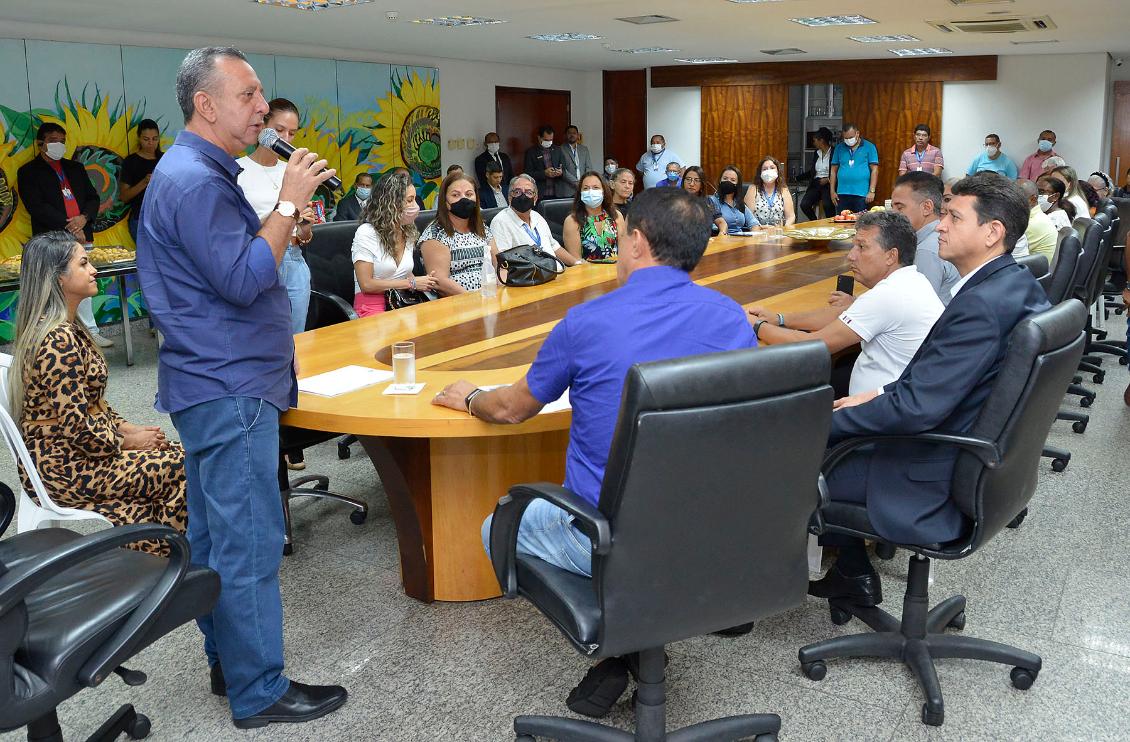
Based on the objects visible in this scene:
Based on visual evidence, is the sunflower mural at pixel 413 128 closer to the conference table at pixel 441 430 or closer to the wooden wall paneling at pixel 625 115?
the wooden wall paneling at pixel 625 115

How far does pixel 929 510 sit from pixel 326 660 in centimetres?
157

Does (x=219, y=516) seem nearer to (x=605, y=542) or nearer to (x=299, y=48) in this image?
(x=605, y=542)

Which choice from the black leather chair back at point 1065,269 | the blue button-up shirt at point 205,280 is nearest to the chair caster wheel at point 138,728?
the blue button-up shirt at point 205,280

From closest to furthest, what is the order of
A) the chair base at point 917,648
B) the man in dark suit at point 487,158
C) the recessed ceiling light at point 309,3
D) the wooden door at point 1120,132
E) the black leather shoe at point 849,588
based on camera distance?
the chair base at point 917,648 < the black leather shoe at point 849,588 < the recessed ceiling light at point 309,3 < the man in dark suit at point 487,158 < the wooden door at point 1120,132

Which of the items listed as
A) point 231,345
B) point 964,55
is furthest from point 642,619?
point 964,55

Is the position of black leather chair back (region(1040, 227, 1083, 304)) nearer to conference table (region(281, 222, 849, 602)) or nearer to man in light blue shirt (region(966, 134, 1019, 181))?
conference table (region(281, 222, 849, 602))

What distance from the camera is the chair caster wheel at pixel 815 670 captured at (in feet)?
8.26

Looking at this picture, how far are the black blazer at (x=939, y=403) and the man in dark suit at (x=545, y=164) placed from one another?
1179 centimetres

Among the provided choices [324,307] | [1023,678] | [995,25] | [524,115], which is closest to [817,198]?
[995,25]

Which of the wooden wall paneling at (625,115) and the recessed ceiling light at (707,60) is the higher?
the recessed ceiling light at (707,60)

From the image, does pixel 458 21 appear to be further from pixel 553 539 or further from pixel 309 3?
pixel 553 539

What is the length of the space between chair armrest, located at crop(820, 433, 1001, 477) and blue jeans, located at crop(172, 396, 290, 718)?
3.97 ft

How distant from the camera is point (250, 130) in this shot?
214cm

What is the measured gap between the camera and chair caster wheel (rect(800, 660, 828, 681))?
2518mm
